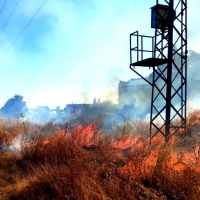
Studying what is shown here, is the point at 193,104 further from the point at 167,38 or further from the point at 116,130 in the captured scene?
the point at 167,38

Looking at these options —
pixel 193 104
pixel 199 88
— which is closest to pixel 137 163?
pixel 193 104

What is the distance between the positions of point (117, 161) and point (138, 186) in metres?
2.77

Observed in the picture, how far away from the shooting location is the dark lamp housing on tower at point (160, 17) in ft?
39.8

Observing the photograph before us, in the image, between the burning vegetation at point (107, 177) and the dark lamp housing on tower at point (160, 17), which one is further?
the dark lamp housing on tower at point (160, 17)

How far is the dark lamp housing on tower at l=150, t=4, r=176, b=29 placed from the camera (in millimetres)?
12133

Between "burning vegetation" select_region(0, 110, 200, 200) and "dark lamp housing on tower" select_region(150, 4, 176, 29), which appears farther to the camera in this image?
"dark lamp housing on tower" select_region(150, 4, 176, 29)

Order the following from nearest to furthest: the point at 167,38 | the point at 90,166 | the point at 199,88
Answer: the point at 90,166 < the point at 167,38 < the point at 199,88

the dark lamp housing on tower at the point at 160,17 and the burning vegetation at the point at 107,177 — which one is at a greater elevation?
the dark lamp housing on tower at the point at 160,17

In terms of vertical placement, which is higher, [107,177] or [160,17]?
[160,17]

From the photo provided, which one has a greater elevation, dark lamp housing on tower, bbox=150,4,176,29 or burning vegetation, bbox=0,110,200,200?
dark lamp housing on tower, bbox=150,4,176,29

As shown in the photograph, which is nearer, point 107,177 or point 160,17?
point 107,177

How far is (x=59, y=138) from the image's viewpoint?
9758 millimetres

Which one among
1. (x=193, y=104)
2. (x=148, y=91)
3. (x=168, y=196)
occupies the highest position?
(x=148, y=91)

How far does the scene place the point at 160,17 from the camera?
480 inches
